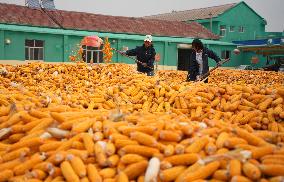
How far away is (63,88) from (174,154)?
18.9 ft

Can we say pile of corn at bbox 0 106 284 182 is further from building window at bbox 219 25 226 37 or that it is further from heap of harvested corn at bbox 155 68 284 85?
building window at bbox 219 25 226 37

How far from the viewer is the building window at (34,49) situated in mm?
23469

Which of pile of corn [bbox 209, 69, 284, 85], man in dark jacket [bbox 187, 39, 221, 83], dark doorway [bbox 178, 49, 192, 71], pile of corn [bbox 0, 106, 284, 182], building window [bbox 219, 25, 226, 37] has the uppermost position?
building window [bbox 219, 25, 226, 37]

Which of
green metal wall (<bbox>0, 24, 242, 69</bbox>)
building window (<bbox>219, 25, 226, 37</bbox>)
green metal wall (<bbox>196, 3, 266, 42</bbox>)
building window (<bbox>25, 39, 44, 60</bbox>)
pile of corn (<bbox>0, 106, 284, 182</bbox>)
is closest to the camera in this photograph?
pile of corn (<bbox>0, 106, 284, 182</bbox>)

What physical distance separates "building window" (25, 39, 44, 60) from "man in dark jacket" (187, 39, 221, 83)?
1715 cm

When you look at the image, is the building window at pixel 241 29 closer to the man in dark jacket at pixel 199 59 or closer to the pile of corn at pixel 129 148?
the man in dark jacket at pixel 199 59

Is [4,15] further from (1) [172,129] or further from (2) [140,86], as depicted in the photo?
(1) [172,129]

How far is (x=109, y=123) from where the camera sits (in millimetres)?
3488

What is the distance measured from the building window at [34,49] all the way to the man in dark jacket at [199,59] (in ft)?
56.3

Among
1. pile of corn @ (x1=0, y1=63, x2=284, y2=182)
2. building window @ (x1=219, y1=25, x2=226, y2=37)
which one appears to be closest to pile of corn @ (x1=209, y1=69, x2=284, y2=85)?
pile of corn @ (x1=0, y1=63, x2=284, y2=182)

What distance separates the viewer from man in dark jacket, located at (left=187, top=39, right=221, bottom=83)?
875cm

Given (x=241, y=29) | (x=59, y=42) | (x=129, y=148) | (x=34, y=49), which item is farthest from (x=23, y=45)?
(x=241, y=29)

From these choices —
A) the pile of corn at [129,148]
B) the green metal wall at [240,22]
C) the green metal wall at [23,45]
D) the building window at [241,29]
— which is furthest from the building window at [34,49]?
the building window at [241,29]

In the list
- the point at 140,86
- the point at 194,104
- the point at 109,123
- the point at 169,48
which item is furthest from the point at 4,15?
the point at 109,123
